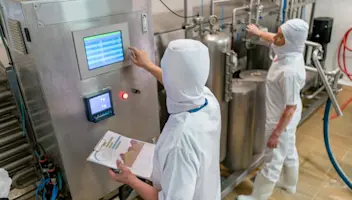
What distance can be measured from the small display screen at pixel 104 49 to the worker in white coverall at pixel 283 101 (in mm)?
1041

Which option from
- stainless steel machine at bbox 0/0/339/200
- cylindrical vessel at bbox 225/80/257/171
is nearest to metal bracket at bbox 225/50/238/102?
stainless steel machine at bbox 0/0/339/200

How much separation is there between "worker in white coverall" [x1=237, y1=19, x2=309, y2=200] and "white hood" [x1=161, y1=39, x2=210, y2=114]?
3.29ft

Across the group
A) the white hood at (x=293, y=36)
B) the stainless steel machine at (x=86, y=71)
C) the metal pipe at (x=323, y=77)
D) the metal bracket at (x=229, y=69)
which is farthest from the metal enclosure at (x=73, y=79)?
the metal pipe at (x=323, y=77)

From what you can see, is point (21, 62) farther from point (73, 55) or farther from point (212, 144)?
point (212, 144)

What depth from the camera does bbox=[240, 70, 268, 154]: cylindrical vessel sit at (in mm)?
2178

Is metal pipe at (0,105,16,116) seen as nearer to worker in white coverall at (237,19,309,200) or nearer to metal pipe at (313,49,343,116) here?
worker in white coverall at (237,19,309,200)

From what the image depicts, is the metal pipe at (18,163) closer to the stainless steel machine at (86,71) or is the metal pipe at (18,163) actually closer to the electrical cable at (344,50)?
→ the stainless steel machine at (86,71)

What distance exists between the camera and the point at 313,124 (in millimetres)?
3107

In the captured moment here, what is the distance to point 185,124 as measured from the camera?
955 millimetres

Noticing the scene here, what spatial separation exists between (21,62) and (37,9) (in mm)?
354

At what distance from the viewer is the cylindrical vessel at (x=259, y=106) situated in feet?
7.15

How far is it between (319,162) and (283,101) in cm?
102

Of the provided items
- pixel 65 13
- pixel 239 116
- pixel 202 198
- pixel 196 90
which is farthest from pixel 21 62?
pixel 239 116

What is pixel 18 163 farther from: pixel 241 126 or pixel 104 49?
pixel 241 126
